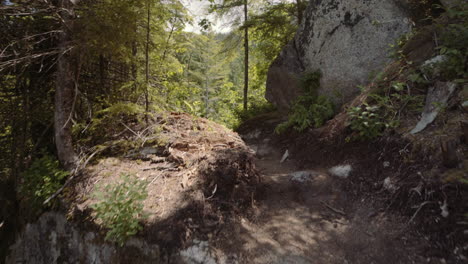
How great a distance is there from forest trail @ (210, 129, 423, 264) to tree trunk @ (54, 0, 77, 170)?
11.3 ft

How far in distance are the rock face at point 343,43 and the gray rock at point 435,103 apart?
2.05 meters

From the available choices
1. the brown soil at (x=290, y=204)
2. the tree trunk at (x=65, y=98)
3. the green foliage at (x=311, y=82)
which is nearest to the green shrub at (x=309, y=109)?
the green foliage at (x=311, y=82)

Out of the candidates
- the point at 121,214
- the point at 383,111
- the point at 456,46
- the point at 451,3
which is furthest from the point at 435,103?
the point at 121,214

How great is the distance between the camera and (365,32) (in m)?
6.34

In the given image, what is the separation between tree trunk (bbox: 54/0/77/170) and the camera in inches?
148

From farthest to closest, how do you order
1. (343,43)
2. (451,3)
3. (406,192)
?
(343,43)
(451,3)
(406,192)

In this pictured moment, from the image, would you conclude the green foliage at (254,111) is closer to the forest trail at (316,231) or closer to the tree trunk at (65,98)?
the forest trail at (316,231)

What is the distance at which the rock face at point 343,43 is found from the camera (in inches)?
239

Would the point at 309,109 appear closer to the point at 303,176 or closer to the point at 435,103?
the point at 303,176

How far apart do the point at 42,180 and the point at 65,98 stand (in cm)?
160

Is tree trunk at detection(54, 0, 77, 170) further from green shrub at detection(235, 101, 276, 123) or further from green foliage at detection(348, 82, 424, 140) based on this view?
green shrub at detection(235, 101, 276, 123)

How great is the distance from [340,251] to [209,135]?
9.99 feet

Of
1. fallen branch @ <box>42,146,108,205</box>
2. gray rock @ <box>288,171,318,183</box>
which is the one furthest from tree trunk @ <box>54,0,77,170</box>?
gray rock @ <box>288,171,318,183</box>

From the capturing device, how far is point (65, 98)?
4016mm
